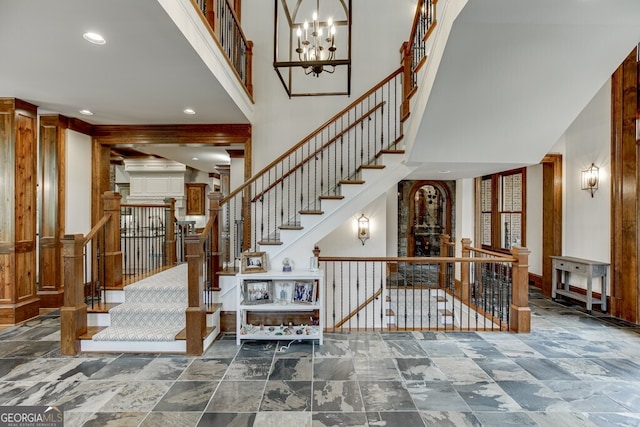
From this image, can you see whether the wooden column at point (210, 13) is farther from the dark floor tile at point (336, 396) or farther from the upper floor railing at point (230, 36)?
the dark floor tile at point (336, 396)

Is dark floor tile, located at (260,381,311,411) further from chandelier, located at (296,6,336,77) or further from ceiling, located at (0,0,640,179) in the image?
chandelier, located at (296,6,336,77)

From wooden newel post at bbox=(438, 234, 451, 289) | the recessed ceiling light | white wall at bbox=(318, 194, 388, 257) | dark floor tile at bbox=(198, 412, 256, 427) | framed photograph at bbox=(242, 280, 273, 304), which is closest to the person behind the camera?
dark floor tile at bbox=(198, 412, 256, 427)

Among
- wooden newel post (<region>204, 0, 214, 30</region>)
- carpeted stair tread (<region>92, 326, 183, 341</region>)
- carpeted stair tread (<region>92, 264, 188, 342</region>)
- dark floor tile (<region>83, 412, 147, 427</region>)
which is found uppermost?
wooden newel post (<region>204, 0, 214, 30</region>)

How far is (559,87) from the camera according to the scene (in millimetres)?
3037

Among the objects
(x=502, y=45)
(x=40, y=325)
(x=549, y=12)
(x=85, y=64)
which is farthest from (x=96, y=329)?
(x=549, y=12)

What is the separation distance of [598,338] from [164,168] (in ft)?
30.1

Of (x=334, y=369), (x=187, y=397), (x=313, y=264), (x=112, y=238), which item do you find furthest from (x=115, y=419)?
(x=112, y=238)

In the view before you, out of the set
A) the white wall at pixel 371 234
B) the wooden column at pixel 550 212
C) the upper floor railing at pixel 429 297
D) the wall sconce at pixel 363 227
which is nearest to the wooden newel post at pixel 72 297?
the upper floor railing at pixel 429 297

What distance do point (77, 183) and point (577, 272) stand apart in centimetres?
793

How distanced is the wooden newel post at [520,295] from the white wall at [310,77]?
145 inches

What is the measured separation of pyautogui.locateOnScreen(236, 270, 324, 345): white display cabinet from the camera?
3.49 m

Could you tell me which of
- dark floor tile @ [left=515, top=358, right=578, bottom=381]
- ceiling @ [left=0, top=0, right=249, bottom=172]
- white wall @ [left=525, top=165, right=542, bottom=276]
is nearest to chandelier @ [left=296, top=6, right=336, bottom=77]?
ceiling @ [left=0, top=0, right=249, bottom=172]

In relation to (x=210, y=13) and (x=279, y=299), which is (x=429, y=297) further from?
(x=210, y=13)

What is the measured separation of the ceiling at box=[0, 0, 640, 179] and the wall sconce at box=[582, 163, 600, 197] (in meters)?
1.56
